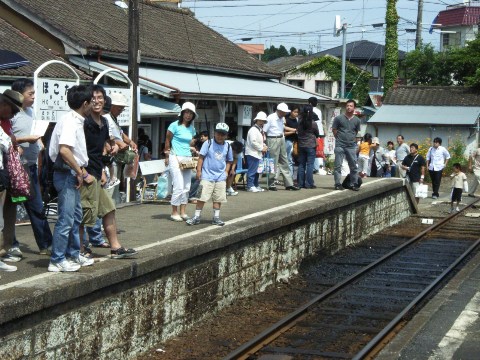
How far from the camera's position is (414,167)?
23484mm

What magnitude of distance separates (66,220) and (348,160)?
375 inches

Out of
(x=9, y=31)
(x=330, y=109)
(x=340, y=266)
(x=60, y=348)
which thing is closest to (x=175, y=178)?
(x=340, y=266)

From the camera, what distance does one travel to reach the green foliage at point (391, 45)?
4525 cm

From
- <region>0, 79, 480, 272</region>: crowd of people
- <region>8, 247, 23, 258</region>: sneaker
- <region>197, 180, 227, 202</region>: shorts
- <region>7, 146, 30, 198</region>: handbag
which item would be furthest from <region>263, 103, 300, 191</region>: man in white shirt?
<region>7, 146, 30, 198</region>: handbag

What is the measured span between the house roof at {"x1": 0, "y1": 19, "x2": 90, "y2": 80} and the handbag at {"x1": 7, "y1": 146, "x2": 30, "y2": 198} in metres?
9.93

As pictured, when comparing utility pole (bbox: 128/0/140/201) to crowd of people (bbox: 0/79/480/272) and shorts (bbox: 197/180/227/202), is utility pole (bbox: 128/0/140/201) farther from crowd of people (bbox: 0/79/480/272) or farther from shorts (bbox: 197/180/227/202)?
shorts (bbox: 197/180/227/202)

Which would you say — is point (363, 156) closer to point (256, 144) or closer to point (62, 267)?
point (256, 144)

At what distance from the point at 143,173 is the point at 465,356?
25.4 feet

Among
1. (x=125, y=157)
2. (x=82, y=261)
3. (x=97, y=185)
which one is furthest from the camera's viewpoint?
(x=125, y=157)

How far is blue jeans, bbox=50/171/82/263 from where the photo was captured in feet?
26.5

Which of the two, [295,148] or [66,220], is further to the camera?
[295,148]

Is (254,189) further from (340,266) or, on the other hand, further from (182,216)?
(182,216)

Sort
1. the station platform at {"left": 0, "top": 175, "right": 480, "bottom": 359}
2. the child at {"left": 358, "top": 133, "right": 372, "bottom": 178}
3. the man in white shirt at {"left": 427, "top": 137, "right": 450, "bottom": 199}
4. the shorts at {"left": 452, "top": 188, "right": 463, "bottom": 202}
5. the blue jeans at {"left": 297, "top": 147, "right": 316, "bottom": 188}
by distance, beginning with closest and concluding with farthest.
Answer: the station platform at {"left": 0, "top": 175, "right": 480, "bottom": 359} → the blue jeans at {"left": 297, "top": 147, "right": 316, "bottom": 188} → the shorts at {"left": 452, "top": 188, "right": 463, "bottom": 202} → the child at {"left": 358, "top": 133, "right": 372, "bottom": 178} → the man in white shirt at {"left": 427, "top": 137, "right": 450, "bottom": 199}

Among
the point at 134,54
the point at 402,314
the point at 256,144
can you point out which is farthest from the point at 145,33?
the point at 402,314
